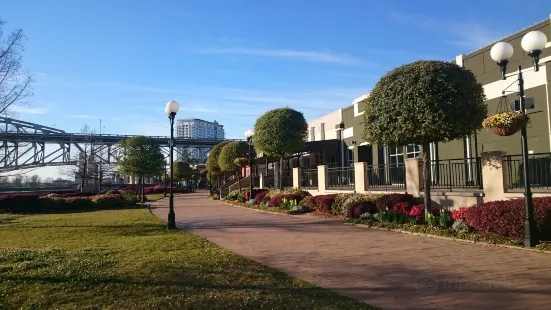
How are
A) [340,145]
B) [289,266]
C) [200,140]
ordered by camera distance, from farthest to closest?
[200,140]
[340,145]
[289,266]

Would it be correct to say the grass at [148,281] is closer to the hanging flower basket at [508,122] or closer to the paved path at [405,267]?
the paved path at [405,267]

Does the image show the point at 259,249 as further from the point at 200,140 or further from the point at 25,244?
the point at 200,140

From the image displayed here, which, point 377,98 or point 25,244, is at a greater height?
point 377,98

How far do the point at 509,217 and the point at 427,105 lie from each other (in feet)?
11.9

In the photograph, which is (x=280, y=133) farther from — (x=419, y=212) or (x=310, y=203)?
(x=419, y=212)

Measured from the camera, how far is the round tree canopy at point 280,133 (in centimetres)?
2556

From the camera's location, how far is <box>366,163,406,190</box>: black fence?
17.5 meters

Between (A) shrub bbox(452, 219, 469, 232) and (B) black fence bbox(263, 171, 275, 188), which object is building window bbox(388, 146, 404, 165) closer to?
(B) black fence bbox(263, 171, 275, 188)

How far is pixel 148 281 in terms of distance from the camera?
6945 mm

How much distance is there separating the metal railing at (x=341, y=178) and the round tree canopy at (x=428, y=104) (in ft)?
24.2

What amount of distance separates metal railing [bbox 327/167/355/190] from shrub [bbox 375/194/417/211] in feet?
16.5

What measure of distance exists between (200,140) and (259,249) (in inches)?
4169

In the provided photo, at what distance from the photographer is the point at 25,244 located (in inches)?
476

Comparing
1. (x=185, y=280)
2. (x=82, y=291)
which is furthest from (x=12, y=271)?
(x=185, y=280)
